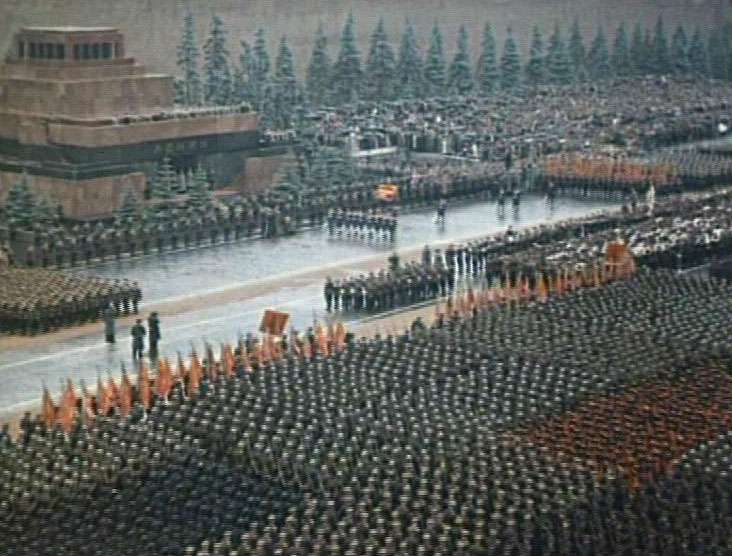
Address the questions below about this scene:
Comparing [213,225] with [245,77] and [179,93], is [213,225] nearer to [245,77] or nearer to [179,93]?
[179,93]

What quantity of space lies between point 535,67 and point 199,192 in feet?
88.7

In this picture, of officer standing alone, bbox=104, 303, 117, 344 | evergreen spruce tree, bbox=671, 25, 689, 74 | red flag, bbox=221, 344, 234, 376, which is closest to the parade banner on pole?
officer standing alone, bbox=104, 303, 117, 344

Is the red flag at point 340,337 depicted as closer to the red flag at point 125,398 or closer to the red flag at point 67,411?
the red flag at point 125,398

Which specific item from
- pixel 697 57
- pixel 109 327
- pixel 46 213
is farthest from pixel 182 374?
pixel 697 57

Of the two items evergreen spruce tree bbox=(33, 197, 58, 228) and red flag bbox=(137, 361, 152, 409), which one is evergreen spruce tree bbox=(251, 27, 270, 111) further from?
red flag bbox=(137, 361, 152, 409)

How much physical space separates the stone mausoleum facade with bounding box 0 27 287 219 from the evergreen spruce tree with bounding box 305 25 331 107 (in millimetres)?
13778

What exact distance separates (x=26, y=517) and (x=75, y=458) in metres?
1.13

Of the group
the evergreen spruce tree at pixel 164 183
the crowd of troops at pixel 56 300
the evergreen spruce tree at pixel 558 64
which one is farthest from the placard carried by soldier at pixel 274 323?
the evergreen spruce tree at pixel 558 64

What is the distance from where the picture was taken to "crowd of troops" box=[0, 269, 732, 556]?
1168 cm

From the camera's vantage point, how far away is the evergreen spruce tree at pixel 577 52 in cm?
5525

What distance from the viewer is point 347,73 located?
46.5 m

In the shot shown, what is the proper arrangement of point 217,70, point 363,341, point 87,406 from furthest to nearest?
1. point 217,70
2. point 363,341
3. point 87,406

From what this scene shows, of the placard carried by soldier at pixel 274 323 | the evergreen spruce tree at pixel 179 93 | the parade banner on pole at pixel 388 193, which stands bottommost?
the parade banner on pole at pixel 388 193

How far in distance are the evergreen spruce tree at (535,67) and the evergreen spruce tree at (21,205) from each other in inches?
1129
